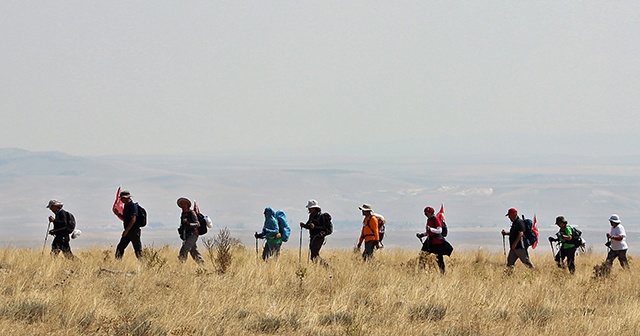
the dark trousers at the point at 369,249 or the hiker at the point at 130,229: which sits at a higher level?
the hiker at the point at 130,229

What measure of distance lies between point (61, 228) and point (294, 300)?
6.66 meters

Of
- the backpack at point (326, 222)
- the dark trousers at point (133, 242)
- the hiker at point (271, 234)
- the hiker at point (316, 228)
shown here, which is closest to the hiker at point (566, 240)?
the backpack at point (326, 222)

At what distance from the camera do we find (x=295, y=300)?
→ 14047 mm

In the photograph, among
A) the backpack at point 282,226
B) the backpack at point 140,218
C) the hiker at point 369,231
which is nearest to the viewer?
the backpack at point 140,218

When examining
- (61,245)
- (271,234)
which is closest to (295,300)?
(271,234)

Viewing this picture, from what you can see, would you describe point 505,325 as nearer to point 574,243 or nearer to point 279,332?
point 279,332

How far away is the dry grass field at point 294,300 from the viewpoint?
11.9 m


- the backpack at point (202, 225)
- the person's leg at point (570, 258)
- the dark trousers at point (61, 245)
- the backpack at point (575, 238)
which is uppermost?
the backpack at point (202, 225)

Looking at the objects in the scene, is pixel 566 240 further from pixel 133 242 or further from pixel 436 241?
pixel 133 242

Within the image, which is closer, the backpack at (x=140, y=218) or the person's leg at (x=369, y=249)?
the backpack at (x=140, y=218)

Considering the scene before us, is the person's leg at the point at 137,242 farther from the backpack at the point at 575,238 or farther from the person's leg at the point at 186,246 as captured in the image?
the backpack at the point at 575,238

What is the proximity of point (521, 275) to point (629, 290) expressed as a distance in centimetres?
237

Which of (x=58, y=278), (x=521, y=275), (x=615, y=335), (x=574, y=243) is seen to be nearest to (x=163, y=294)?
(x=58, y=278)

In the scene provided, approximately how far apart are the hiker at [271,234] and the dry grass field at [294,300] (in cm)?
93
